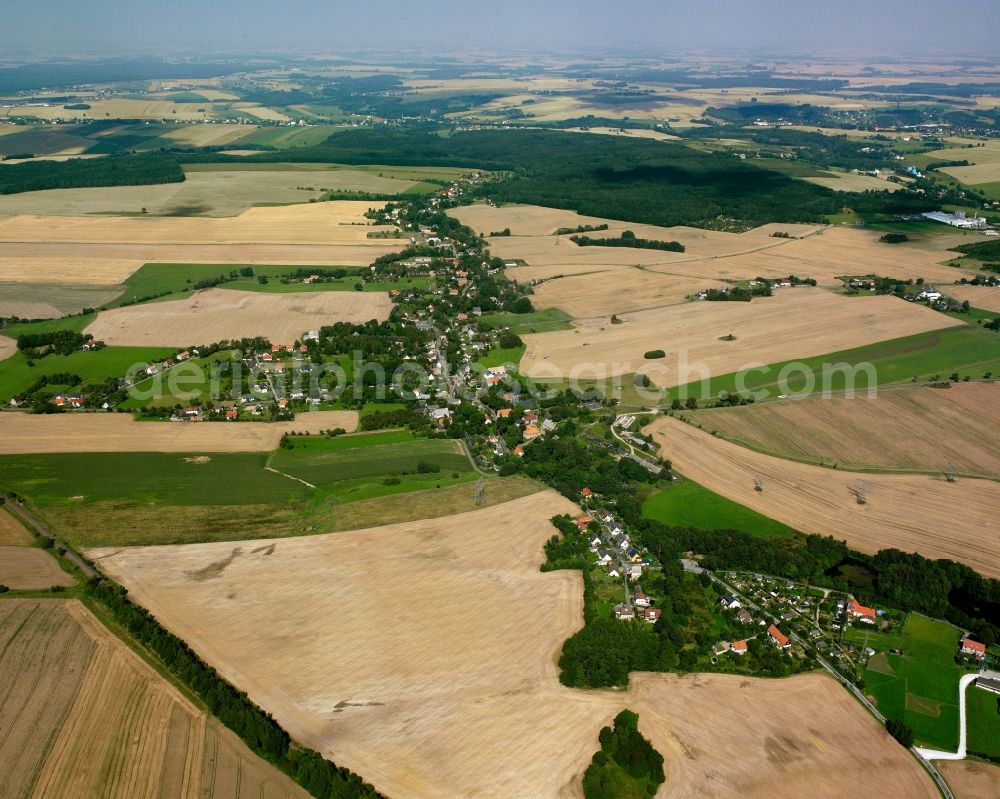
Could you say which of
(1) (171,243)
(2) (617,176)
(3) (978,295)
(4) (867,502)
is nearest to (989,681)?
(4) (867,502)

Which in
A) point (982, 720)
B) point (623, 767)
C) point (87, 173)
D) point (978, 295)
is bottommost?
point (982, 720)

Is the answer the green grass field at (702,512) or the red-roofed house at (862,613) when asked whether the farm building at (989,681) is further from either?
the green grass field at (702,512)

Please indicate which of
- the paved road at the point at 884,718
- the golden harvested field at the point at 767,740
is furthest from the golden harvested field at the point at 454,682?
the paved road at the point at 884,718

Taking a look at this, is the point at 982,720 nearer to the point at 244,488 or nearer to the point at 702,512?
the point at 702,512

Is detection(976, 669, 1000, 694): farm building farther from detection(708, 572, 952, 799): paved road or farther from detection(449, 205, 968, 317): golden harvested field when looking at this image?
detection(449, 205, 968, 317): golden harvested field

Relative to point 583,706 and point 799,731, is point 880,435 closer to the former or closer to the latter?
point 799,731

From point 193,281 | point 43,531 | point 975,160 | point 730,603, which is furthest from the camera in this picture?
point 975,160

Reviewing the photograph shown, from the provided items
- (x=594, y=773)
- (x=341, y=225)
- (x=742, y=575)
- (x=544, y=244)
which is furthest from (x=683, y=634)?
(x=341, y=225)
